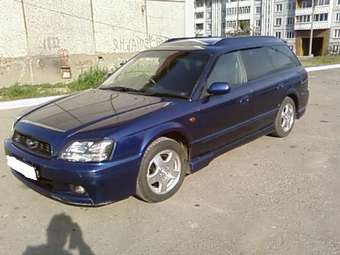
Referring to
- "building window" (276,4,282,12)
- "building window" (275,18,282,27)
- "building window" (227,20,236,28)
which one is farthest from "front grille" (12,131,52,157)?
"building window" (227,20,236,28)

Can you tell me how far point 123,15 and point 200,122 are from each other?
11721 mm

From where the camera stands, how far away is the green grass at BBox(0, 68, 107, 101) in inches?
A: 412

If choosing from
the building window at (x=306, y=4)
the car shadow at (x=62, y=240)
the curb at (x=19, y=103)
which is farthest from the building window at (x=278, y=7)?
the car shadow at (x=62, y=240)

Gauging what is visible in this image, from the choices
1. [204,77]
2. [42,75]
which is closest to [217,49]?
[204,77]

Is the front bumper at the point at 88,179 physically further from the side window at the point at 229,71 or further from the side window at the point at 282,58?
the side window at the point at 282,58

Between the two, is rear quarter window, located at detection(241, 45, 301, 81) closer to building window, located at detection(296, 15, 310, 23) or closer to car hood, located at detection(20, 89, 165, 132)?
car hood, located at detection(20, 89, 165, 132)

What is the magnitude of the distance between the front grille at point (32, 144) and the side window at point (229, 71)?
1916mm

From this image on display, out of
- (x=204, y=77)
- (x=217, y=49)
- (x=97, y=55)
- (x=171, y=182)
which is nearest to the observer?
(x=171, y=182)

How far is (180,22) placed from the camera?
52.7 ft

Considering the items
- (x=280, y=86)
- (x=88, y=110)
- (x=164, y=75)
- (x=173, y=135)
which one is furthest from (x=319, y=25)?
(x=88, y=110)

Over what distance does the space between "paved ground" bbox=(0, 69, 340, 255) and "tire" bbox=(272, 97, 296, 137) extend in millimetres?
879

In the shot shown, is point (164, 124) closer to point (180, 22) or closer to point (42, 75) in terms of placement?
point (42, 75)

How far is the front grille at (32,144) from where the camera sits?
314 cm

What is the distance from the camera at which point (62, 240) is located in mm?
2949
